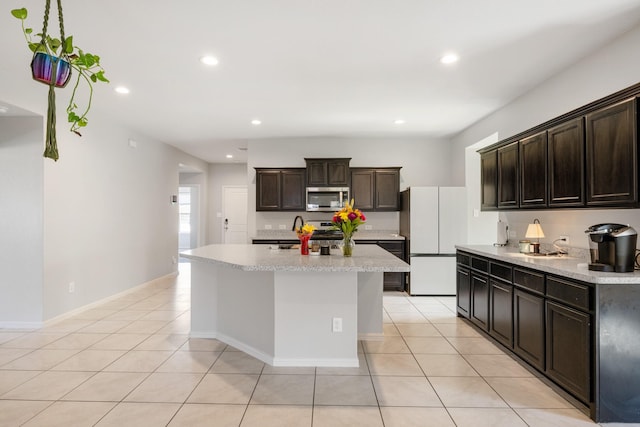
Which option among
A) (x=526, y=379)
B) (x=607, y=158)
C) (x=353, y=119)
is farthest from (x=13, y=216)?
(x=607, y=158)

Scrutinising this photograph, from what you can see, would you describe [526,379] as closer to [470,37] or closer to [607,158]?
[607,158]

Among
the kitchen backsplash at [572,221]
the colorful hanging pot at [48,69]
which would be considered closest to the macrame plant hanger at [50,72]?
the colorful hanging pot at [48,69]

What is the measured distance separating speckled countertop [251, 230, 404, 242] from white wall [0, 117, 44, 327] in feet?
9.80

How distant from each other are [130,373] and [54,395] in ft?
1.62

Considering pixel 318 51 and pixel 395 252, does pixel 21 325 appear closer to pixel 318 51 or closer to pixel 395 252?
pixel 318 51

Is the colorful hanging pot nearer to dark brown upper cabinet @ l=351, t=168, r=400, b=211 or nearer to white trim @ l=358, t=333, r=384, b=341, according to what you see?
white trim @ l=358, t=333, r=384, b=341

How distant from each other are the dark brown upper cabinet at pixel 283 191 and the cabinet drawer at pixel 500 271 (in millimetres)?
3543

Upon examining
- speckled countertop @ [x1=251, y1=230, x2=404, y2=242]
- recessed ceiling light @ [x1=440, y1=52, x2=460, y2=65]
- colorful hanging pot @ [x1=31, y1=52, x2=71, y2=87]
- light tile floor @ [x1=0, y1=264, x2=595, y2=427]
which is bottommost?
light tile floor @ [x1=0, y1=264, x2=595, y2=427]

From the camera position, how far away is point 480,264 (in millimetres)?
3770

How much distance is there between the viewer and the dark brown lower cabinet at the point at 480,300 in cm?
365

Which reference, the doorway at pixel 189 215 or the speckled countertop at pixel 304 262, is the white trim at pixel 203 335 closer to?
the speckled countertop at pixel 304 262

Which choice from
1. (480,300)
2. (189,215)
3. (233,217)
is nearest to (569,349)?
(480,300)

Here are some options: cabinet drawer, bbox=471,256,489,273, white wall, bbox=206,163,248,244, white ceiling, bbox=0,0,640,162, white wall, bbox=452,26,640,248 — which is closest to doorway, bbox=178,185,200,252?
white wall, bbox=206,163,248,244

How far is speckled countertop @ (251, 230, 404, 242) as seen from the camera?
236 inches
